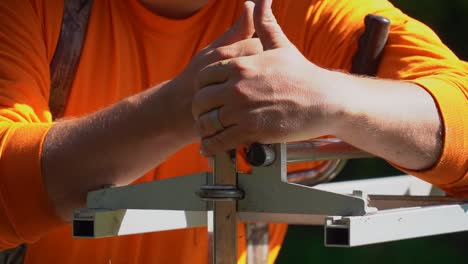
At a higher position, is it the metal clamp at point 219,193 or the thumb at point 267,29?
the thumb at point 267,29

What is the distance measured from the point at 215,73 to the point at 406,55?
1.72ft

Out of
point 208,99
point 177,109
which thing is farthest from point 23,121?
point 208,99

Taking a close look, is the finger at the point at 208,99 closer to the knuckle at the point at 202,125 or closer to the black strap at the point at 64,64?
the knuckle at the point at 202,125

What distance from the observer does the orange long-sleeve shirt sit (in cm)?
175

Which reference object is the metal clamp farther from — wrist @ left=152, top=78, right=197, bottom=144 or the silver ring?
wrist @ left=152, top=78, right=197, bottom=144

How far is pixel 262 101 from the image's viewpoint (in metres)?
1.50

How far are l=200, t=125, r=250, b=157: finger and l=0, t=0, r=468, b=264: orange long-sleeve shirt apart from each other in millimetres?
359

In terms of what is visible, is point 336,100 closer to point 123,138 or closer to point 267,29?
point 267,29

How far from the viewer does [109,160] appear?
1692 mm

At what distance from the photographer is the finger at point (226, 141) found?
58.7 inches

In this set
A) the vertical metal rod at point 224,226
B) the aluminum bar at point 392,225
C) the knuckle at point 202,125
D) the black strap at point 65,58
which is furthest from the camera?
the black strap at point 65,58

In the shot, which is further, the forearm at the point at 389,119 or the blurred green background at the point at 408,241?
the blurred green background at the point at 408,241

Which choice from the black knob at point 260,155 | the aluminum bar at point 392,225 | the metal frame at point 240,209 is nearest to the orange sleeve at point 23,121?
the metal frame at point 240,209

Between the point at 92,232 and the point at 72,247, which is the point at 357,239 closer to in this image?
the point at 92,232
